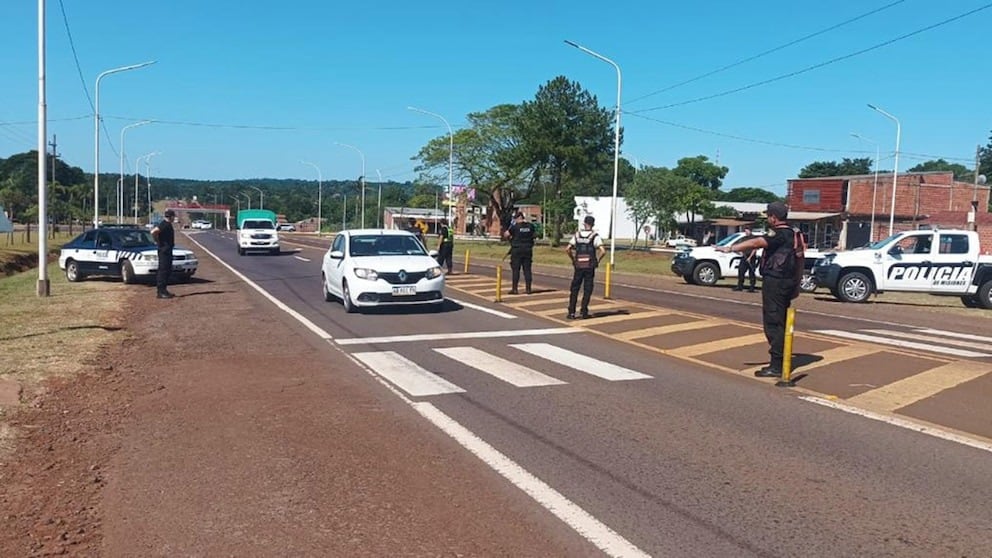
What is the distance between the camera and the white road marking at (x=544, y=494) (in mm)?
4445

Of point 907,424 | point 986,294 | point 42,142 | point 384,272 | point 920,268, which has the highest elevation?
point 42,142

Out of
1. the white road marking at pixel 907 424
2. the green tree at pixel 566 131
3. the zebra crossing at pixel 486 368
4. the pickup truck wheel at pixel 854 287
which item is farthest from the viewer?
the green tree at pixel 566 131

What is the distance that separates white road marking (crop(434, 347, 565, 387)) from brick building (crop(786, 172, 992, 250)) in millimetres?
55143

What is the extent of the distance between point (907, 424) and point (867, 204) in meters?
64.8

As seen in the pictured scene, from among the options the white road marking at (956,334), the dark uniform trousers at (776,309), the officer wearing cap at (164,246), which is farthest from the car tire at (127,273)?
the white road marking at (956,334)

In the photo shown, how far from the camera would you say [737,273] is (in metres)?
25.1

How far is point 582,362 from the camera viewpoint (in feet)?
33.7

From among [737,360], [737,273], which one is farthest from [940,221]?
[737,360]

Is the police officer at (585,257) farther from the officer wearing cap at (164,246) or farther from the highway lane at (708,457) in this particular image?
the officer wearing cap at (164,246)

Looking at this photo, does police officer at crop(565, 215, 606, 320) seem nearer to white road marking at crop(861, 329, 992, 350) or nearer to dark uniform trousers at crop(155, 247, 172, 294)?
white road marking at crop(861, 329, 992, 350)

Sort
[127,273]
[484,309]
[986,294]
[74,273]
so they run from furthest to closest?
1. [74,273]
2. [127,273]
3. [986,294]
4. [484,309]

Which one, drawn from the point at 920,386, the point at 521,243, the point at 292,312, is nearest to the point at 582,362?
the point at 920,386

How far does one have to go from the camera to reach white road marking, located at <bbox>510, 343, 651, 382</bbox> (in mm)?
9430

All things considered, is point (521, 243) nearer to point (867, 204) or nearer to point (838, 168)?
point (867, 204)
